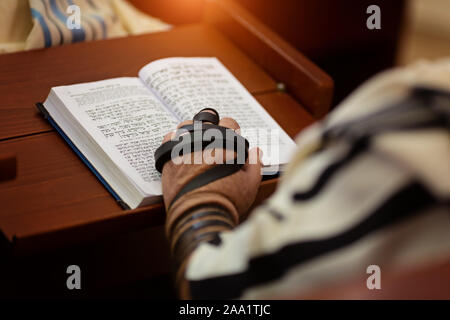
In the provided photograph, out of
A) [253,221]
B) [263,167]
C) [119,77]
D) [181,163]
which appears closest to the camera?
[253,221]

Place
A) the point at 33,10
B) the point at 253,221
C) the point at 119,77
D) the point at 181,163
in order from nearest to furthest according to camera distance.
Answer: the point at 253,221 < the point at 181,163 < the point at 119,77 < the point at 33,10

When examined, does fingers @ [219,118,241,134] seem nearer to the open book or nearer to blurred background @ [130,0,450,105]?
the open book

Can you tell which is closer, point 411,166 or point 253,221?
point 411,166

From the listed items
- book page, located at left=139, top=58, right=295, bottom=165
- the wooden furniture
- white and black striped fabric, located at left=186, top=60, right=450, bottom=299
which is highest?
book page, located at left=139, top=58, right=295, bottom=165

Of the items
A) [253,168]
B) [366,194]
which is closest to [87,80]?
[253,168]

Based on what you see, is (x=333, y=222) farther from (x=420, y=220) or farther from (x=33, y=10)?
(x=33, y=10)

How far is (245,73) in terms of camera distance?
1062mm

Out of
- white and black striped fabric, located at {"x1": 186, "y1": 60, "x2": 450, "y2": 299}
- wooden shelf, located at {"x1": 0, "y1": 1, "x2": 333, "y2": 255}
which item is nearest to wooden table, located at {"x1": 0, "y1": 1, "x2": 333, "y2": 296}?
wooden shelf, located at {"x1": 0, "y1": 1, "x2": 333, "y2": 255}

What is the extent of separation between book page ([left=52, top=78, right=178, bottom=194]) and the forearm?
3.9 inches

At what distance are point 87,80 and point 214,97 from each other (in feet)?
0.68

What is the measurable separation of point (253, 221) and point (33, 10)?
2.66 ft

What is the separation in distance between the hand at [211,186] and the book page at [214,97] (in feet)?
0.34

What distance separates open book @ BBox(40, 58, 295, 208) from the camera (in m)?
0.77
